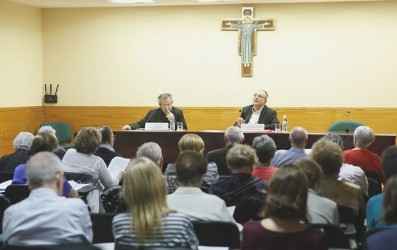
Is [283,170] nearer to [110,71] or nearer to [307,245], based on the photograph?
[307,245]

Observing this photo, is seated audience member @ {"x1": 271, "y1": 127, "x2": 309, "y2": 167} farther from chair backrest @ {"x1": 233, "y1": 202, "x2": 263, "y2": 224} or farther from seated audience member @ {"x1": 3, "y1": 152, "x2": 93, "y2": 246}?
seated audience member @ {"x1": 3, "y1": 152, "x2": 93, "y2": 246}

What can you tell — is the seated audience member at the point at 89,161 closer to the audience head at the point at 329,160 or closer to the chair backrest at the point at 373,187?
the audience head at the point at 329,160

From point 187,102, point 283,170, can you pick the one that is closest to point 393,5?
point 187,102

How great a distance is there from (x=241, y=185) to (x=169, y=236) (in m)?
1.32

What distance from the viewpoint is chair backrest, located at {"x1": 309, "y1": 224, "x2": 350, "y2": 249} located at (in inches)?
118

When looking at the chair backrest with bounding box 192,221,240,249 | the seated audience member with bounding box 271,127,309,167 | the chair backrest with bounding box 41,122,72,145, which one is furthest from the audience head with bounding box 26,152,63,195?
the chair backrest with bounding box 41,122,72,145

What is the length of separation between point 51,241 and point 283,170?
123 centimetres

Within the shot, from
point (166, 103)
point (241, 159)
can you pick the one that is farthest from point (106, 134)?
point (166, 103)

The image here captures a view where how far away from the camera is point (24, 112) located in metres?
10.5

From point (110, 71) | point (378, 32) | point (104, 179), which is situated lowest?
point (104, 179)

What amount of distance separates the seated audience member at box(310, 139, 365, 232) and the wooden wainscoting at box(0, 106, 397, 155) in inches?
242

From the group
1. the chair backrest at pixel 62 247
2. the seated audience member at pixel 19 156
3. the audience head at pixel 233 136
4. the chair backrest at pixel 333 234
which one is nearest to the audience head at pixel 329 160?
the chair backrest at pixel 333 234

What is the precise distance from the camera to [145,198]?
2.81m

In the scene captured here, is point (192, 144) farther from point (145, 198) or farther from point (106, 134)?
point (145, 198)
